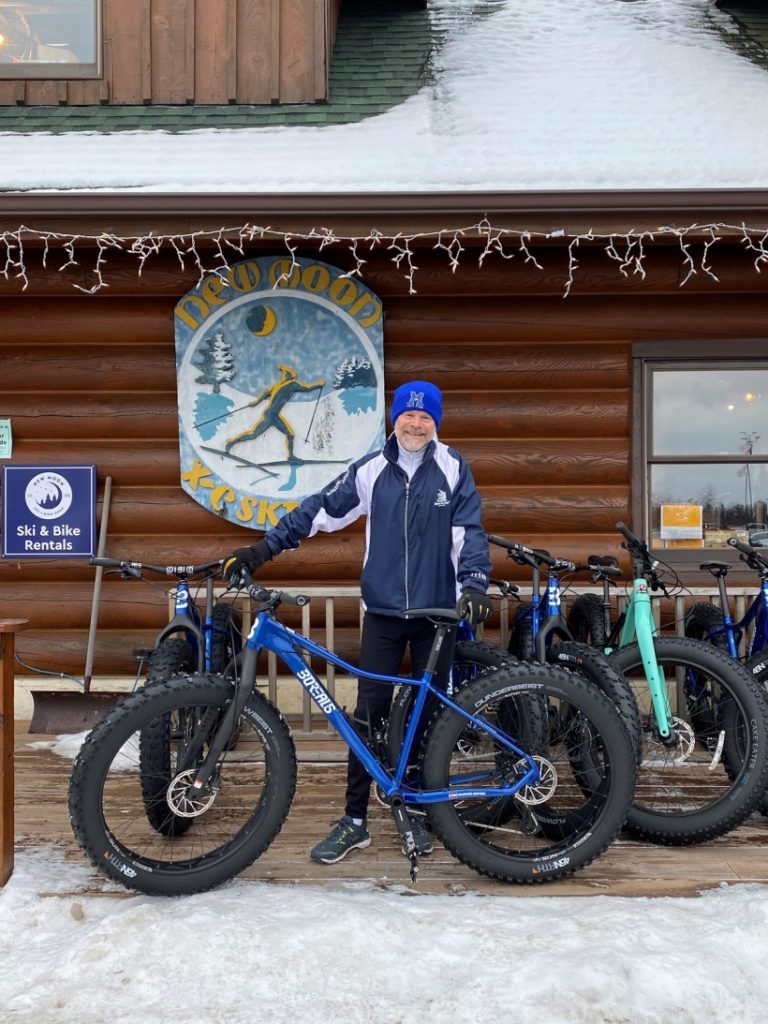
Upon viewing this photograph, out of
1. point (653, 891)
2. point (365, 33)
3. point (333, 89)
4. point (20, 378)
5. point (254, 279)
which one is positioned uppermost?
point (365, 33)

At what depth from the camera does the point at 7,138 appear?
17.9ft

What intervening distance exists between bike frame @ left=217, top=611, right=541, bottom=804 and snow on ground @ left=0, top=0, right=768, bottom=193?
2704 millimetres

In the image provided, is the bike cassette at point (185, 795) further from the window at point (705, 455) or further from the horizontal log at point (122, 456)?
the window at point (705, 455)

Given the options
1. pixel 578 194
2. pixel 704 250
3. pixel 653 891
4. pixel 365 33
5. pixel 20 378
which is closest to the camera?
pixel 653 891

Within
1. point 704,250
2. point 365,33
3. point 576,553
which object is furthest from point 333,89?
point 576,553

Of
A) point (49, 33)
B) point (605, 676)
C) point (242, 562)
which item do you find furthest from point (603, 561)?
point (49, 33)

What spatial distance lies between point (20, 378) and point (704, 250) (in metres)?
4.14

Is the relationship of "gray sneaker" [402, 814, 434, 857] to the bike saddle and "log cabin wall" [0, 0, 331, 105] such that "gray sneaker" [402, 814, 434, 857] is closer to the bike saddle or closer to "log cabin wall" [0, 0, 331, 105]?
the bike saddle

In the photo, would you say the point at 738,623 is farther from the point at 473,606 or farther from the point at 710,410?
the point at 473,606

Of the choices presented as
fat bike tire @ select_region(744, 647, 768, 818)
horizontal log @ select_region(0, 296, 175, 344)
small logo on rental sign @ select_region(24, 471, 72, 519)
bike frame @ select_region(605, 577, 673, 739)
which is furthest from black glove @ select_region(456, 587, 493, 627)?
small logo on rental sign @ select_region(24, 471, 72, 519)

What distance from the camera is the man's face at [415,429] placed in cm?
338

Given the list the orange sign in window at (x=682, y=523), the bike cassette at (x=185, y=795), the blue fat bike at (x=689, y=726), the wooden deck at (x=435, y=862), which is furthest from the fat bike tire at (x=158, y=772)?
the orange sign in window at (x=682, y=523)

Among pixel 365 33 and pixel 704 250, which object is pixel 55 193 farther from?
pixel 704 250

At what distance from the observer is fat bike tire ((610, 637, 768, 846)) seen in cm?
350
